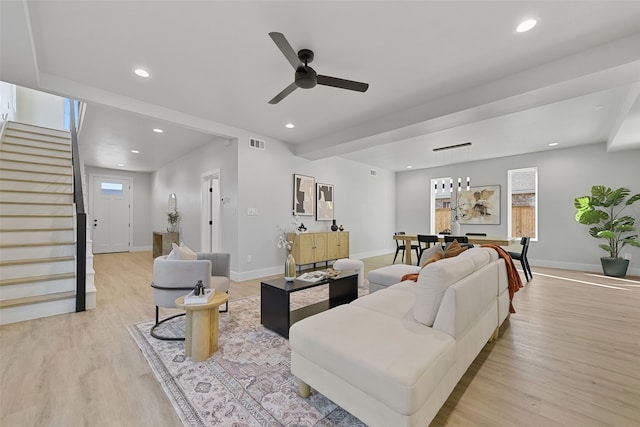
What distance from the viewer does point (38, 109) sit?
668cm

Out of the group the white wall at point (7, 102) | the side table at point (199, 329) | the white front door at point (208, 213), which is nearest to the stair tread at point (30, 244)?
the white front door at point (208, 213)

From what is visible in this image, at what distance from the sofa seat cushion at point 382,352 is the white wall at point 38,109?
29.5 feet

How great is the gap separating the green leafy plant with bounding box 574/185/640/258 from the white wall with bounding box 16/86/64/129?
1225 cm

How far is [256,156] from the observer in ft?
16.7

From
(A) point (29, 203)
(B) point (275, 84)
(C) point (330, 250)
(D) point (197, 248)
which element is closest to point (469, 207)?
(C) point (330, 250)

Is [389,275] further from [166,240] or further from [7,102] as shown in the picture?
[7,102]

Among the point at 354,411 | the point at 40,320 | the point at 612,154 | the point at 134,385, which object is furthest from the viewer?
the point at 612,154

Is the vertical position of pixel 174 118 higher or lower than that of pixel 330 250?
higher

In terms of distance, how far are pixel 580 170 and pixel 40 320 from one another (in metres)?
9.45

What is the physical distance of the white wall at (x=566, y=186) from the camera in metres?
5.37

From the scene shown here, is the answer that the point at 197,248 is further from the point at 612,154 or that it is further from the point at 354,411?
the point at 612,154

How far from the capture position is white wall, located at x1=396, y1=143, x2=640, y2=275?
211 inches

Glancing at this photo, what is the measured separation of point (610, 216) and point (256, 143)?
723 centimetres

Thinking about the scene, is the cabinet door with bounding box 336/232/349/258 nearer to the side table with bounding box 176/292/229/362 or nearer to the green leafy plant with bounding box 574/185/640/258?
the side table with bounding box 176/292/229/362
